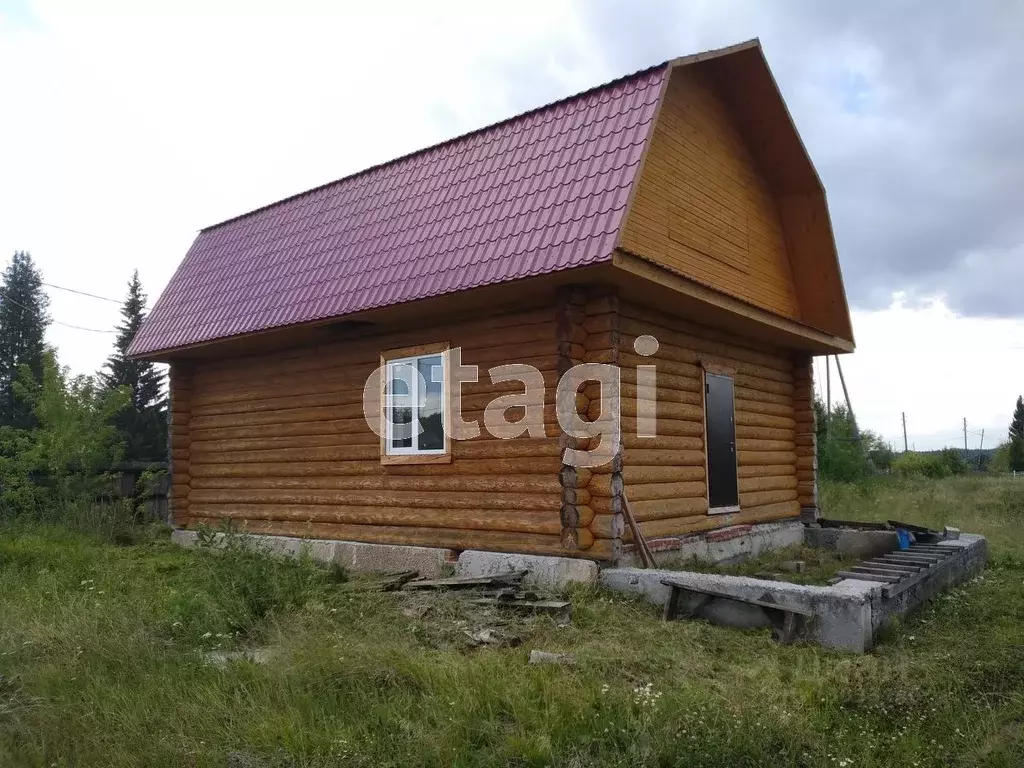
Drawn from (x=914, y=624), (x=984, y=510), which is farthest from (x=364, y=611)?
(x=984, y=510)

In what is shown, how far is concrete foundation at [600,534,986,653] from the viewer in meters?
5.74

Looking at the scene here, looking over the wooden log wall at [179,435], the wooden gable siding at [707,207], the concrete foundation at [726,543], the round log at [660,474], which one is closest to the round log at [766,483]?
the concrete foundation at [726,543]

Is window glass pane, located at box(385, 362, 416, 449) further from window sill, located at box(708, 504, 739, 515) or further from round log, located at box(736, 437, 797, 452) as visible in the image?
round log, located at box(736, 437, 797, 452)

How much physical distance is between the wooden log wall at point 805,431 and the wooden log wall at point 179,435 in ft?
29.7

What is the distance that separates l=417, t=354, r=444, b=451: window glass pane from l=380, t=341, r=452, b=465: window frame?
46mm

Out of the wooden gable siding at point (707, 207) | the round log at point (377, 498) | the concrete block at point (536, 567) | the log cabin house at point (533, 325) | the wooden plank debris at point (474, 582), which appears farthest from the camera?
the wooden gable siding at point (707, 207)

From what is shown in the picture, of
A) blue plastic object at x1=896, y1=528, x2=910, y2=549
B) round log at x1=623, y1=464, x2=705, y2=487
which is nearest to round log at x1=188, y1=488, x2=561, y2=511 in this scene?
round log at x1=623, y1=464, x2=705, y2=487

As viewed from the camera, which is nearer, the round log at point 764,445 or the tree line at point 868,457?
the round log at point 764,445

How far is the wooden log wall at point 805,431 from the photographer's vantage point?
11711 mm

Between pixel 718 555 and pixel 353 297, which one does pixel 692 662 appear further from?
pixel 353 297

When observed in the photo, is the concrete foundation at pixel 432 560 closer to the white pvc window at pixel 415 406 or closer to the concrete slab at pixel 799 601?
the concrete slab at pixel 799 601

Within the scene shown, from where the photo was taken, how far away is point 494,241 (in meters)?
Result: 7.91

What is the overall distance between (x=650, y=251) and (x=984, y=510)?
1240 centimetres

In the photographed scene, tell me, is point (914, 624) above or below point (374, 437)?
below
